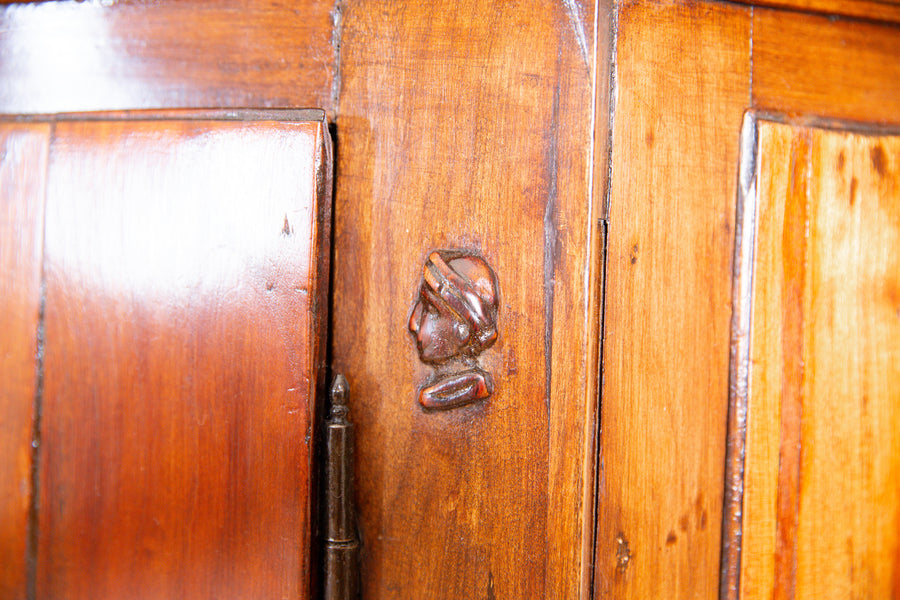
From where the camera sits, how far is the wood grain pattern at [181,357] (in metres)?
0.63

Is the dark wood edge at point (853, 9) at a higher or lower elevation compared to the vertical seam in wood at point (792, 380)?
higher

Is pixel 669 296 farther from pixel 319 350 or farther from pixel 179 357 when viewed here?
pixel 179 357

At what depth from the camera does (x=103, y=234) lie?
2.19 ft

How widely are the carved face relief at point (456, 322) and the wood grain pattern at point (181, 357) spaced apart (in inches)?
4.8

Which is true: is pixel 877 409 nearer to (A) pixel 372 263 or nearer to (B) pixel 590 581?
(B) pixel 590 581

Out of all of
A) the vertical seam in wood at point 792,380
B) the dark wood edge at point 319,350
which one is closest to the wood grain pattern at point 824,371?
the vertical seam in wood at point 792,380

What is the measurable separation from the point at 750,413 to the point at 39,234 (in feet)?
2.86

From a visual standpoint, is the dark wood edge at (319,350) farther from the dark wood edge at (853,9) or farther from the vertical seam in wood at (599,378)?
the dark wood edge at (853,9)

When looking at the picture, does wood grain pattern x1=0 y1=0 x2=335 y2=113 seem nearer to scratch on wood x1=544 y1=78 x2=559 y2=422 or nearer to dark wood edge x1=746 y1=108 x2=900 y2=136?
scratch on wood x1=544 y1=78 x2=559 y2=422

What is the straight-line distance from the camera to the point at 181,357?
2.12ft

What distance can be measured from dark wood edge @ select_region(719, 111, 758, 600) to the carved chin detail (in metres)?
0.30

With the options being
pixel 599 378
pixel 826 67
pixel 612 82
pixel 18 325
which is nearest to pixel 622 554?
pixel 599 378

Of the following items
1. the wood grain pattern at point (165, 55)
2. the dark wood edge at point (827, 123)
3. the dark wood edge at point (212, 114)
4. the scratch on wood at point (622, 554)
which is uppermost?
the wood grain pattern at point (165, 55)

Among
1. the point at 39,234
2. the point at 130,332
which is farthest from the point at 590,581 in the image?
the point at 39,234
